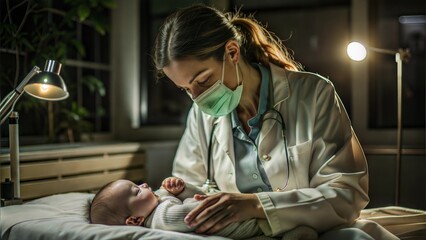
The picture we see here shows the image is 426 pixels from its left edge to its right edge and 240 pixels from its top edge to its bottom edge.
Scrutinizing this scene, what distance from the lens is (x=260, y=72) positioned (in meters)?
1.79

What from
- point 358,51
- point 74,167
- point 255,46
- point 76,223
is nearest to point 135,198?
point 76,223

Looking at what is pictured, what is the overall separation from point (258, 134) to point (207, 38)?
350 millimetres

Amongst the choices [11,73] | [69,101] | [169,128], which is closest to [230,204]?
[11,73]

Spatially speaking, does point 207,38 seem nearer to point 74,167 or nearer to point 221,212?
point 221,212

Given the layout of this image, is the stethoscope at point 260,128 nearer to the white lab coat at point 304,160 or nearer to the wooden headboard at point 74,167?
the white lab coat at point 304,160

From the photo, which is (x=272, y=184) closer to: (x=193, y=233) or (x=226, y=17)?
(x=193, y=233)

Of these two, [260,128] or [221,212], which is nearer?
[221,212]

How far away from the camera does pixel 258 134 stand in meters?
1.72

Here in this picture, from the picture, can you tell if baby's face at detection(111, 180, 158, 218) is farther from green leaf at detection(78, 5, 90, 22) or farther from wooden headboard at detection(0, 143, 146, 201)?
green leaf at detection(78, 5, 90, 22)

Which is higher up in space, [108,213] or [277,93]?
[277,93]

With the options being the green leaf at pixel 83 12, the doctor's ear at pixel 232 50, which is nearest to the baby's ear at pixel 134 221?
the doctor's ear at pixel 232 50

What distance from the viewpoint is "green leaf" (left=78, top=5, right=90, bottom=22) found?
2727 millimetres

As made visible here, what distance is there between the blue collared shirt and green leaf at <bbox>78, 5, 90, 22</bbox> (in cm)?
128

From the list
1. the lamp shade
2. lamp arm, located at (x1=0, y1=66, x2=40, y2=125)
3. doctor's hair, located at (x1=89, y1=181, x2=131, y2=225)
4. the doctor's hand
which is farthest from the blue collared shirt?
lamp arm, located at (x1=0, y1=66, x2=40, y2=125)
